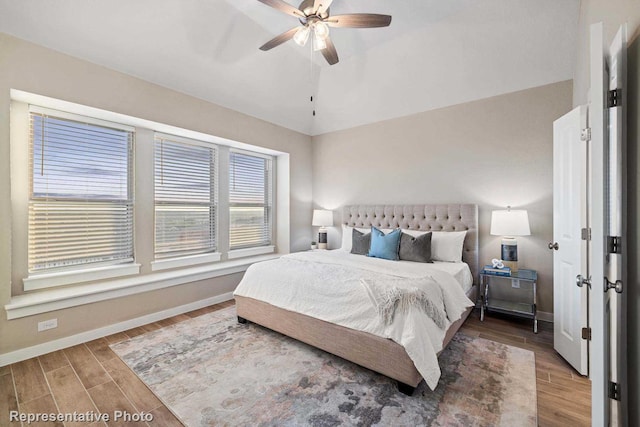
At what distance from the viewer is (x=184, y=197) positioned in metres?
3.86

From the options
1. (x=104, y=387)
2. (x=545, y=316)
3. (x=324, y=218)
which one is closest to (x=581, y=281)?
(x=545, y=316)

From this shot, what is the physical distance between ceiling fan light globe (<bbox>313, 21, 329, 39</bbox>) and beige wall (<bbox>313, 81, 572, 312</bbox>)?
2.22 metres

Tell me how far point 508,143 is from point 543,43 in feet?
3.52

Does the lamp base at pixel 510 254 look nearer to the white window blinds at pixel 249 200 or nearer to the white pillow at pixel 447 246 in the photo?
the white pillow at pixel 447 246

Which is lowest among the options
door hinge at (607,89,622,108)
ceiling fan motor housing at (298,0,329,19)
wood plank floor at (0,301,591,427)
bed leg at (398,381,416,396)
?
wood plank floor at (0,301,591,427)

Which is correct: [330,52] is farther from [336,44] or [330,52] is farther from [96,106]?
[96,106]

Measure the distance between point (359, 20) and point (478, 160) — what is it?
242 cm

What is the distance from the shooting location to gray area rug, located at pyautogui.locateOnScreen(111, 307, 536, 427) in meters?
1.73

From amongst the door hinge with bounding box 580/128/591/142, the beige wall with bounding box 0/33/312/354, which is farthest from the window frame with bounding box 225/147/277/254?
the door hinge with bounding box 580/128/591/142

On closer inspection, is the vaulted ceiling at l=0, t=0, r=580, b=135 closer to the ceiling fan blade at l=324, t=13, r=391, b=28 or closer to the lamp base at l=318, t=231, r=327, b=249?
the ceiling fan blade at l=324, t=13, r=391, b=28

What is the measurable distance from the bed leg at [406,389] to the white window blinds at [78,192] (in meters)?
Result: 3.29

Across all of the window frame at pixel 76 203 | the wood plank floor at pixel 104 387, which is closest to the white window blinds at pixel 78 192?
the window frame at pixel 76 203

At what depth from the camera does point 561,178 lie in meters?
2.42

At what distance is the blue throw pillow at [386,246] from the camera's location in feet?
11.3
